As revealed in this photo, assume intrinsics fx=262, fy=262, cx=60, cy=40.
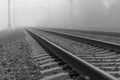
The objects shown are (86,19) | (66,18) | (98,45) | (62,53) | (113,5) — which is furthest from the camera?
(66,18)

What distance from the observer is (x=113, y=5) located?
64.1m

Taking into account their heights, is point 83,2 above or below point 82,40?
above

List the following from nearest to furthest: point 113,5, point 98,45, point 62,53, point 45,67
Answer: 1. point 45,67
2. point 62,53
3. point 98,45
4. point 113,5

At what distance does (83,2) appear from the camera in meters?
78.8

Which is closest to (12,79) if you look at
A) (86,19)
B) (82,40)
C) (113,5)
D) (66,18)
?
(82,40)

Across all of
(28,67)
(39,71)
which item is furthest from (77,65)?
(28,67)

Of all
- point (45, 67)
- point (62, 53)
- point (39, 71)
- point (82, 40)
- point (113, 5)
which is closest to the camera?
point (39, 71)

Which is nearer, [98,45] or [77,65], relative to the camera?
[77,65]

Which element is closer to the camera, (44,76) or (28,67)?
(44,76)

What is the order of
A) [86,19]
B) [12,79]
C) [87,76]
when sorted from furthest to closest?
[86,19], [12,79], [87,76]

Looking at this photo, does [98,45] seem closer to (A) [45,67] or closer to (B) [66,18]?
(A) [45,67]

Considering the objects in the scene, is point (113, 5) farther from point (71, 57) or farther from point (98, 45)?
point (71, 57)

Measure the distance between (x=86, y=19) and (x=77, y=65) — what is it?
70.7 m

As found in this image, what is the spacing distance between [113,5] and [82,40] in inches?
2077
